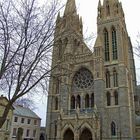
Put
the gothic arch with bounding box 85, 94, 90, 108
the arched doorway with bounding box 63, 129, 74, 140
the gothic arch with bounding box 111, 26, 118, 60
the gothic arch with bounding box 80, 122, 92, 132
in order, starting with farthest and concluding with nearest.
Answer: the gothic arch with bounding box 111, 26, 118, 60 → the gothic arch with bounding box 85, 94, 90, 108 → the arched doorway with bounding box 63, 129, 74, 140 → the gothic arch with bounding box 80, 122, 92, 132

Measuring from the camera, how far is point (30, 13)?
12.5 meters

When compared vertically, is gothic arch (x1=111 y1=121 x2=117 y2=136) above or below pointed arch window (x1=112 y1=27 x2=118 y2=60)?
below

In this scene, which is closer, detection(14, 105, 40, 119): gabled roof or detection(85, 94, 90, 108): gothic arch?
detection(85, 94, 90, 108): gothic arch

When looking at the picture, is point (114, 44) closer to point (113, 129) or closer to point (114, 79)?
point (114, 79)

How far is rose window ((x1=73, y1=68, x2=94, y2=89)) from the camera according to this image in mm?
42156

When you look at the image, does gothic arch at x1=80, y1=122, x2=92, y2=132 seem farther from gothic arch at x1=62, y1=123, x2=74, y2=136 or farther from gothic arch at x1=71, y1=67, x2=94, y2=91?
gothic arch at x1=71, y1=67, x2=94, y2=91

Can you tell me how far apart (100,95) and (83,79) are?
5.99m

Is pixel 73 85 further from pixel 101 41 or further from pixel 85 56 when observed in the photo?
pixel 101 41

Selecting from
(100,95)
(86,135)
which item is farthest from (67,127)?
(100,95)

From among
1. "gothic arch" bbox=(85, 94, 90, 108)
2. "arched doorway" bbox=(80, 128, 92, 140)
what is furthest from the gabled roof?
"arched doorway" bbox=(80, 128, 92, 140)

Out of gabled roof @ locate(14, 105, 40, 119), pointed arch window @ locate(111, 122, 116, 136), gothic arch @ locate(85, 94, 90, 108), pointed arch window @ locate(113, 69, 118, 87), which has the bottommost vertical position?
pointed arch window @ locate(111, 122, 116, 136)

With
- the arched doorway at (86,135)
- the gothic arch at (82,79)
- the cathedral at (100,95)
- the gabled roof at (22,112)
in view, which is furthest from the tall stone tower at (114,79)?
the gabled roof at (22,112)

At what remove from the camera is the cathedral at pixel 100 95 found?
3612cm

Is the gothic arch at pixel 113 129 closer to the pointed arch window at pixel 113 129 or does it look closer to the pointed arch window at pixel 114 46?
the pointed arch window at pixel 113 129
